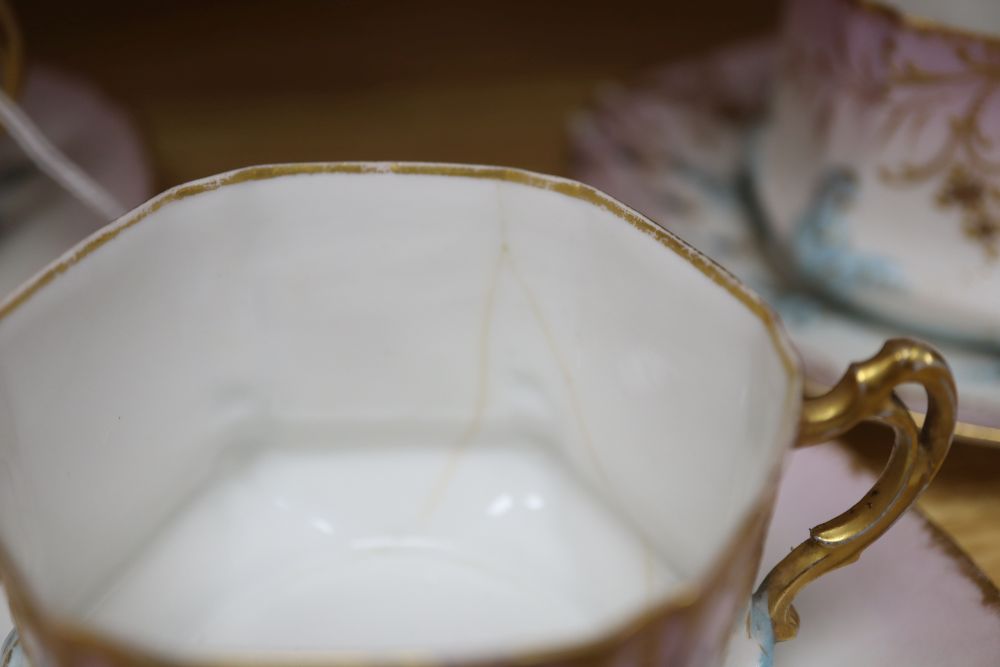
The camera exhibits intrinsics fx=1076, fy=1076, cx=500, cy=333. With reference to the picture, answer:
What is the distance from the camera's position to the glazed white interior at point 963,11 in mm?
522

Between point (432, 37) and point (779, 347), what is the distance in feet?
1.42

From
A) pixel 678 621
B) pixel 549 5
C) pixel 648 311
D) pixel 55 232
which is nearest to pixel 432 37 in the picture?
pixel 549 5

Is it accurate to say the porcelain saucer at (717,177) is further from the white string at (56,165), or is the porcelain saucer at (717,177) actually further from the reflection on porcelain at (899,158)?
the white string at (56,165)

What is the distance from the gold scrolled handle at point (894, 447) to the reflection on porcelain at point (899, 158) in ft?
0.56

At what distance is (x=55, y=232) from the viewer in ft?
1.38

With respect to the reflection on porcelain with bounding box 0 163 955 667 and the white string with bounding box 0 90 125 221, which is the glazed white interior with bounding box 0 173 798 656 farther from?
the white string with bounding box 0 90 125 221

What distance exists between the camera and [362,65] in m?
0.59

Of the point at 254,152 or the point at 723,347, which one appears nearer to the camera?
the point at 723,347

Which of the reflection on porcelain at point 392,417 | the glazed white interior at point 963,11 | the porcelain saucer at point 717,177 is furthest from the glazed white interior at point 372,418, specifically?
the glazed white interior at point 963,11

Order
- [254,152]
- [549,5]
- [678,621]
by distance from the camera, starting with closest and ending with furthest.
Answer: [678,621] < [254,152] < [549,5]

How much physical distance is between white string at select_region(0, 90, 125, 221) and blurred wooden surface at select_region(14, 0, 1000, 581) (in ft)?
0.30

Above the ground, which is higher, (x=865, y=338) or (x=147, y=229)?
(x=147, y=229)

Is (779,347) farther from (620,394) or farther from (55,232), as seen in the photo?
(55,232)

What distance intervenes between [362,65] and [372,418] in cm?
31
